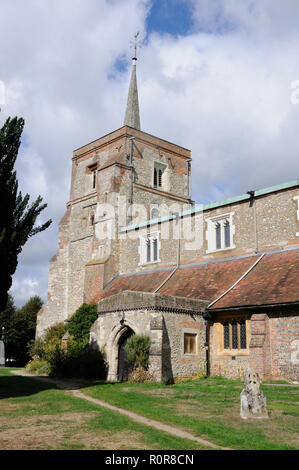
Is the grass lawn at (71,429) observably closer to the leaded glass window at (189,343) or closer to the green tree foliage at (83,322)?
the leaded glass window at (189,343)

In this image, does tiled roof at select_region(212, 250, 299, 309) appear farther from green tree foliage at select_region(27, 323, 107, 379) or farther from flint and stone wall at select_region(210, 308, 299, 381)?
green tree foliage at select_region(27, 323, 107, 379)

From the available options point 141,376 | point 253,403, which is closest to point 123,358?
point 141,376

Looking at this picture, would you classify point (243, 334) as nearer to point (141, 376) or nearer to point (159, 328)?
point (159, 328)

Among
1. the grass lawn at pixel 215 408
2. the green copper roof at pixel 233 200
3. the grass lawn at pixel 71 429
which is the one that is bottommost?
the grass lawn at pixel 71 429

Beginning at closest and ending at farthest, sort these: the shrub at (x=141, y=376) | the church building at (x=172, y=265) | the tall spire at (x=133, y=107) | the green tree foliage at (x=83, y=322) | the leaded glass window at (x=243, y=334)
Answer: the shrub at (x=141, y=376) → the church building at (x=172, y=265) → the leaded glass window at (x=243, y=334) → the green tree foliage at (x=83, y=322) → the tall spire at (x=133, y=107)

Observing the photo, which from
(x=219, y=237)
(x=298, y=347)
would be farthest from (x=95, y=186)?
(x=298, y=347)

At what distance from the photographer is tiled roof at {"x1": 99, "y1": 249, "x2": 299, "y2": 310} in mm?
16562

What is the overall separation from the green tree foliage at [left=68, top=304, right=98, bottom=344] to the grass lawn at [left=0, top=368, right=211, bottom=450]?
41.8 feet

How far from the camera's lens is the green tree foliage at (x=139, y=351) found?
52.4ft

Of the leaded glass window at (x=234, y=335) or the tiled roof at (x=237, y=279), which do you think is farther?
the leaded glass window at (x=234, y=335)

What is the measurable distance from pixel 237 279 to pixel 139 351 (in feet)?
19.3

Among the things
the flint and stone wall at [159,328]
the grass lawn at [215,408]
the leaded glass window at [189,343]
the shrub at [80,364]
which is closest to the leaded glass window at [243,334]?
the flint and stone wall at [159,328]

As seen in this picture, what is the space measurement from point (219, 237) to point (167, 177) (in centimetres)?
1130

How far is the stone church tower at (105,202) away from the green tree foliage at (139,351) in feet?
36.3
